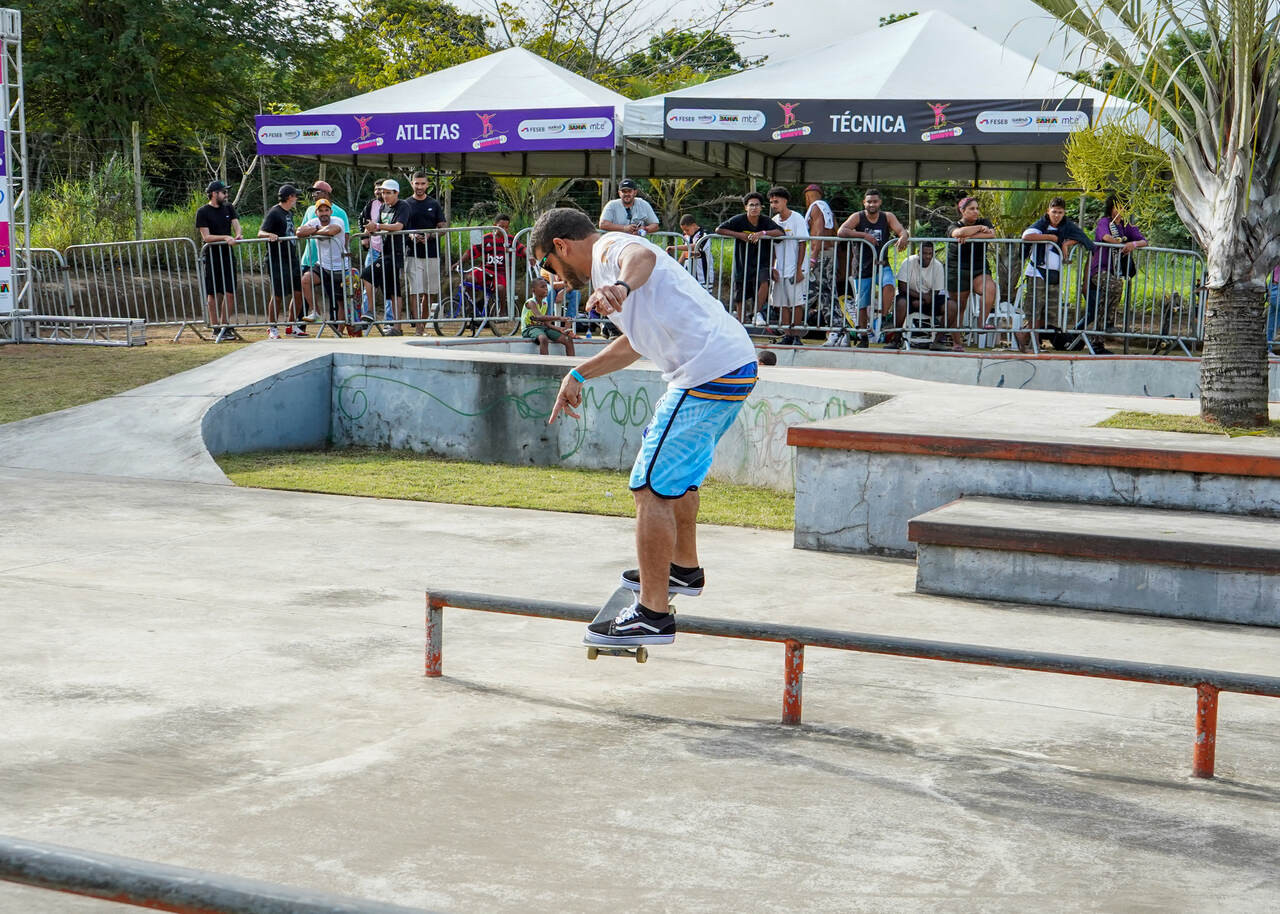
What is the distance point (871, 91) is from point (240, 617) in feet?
36.2

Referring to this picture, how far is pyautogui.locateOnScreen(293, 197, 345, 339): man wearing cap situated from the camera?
1505 cm

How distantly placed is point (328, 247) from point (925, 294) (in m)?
6.71

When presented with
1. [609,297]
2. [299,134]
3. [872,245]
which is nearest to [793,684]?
[609,297]

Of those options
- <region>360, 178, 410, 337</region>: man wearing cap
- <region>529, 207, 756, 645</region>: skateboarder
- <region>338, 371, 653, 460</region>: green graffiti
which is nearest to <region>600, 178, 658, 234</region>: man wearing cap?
<region>360, 178, 410, 337</region>: man wearing cap

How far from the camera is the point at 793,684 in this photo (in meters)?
4.76

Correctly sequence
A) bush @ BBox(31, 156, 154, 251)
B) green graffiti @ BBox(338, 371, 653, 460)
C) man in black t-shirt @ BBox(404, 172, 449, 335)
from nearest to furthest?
green graffiti @ BBox(338, 371, 653, 460) < man in black t-shirt @ BBox(404, 172, 449, 335) < bush @ BBox(31, 156, 154, 251)

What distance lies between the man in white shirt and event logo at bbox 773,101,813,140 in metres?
0.90

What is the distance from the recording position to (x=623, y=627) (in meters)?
4.80

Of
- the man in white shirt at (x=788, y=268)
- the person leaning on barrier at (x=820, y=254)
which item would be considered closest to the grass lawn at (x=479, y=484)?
the man in white shirt at (x=788, y=268)

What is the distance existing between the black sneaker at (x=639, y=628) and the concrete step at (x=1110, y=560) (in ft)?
8.73

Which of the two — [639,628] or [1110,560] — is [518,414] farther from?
[639,628]

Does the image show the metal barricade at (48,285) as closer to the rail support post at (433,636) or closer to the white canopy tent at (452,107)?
the white canopy tent at (452,107)

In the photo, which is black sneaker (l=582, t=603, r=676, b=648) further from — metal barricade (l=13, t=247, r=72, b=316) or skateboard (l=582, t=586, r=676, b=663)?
metal barricade (l=13, t=247, r=72, b=316)

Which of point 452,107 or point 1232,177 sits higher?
point 452,107
